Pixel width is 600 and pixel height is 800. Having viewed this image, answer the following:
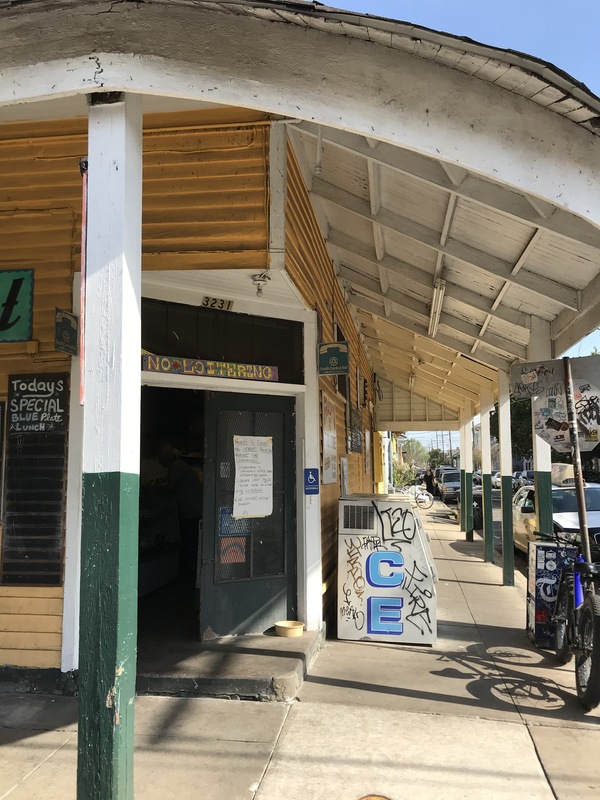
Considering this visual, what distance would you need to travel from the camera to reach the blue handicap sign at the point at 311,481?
597cm

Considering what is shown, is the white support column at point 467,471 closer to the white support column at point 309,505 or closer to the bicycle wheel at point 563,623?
the bicycle wheel at point 563,623

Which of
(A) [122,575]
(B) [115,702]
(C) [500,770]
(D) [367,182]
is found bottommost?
(C) [500,770]

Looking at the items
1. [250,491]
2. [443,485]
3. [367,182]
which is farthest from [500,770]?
[443,485]

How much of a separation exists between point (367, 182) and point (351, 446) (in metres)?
5.05

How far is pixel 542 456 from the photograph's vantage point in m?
8.27

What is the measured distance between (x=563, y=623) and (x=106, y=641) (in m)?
4.40

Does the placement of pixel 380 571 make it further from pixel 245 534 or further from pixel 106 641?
pixel 106 641

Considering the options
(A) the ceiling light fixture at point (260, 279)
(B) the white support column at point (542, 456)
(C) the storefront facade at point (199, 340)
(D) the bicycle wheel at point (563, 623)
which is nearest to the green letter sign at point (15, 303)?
(C) the storefront facade at point (199, 340)

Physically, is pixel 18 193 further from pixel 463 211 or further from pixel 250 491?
pixel 463 211

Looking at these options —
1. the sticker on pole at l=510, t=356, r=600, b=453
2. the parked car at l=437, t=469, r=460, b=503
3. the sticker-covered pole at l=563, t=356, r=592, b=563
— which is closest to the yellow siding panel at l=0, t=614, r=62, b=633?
the sticker-covered pole at l=563, t=356, r=592, b=563

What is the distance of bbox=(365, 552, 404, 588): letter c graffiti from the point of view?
6125mm

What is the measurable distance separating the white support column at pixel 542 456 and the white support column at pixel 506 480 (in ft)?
4.51

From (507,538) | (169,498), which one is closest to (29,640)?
(169,498)

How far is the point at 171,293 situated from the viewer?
5.23 metres
